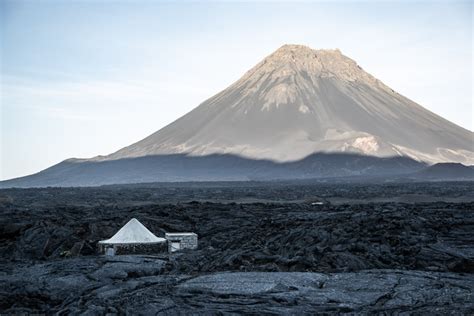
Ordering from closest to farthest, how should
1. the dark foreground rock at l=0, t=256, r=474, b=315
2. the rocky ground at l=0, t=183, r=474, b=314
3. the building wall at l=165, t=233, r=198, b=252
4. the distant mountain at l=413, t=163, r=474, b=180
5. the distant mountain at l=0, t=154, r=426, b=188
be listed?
1. the dark foreground rock at l=0, t=256, r=474, b=315
2. the rocky ground at l=0, t=183, r=474, b=314
3. the building wall at l=165, t=233, r=198, b=252
4. the distant mountain at l=413, t=163, r=474, b=180
5. the distant mountain at l=0, t=154, r=426, b=188

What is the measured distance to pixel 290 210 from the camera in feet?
164

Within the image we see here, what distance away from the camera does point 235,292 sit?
18094 millimetres

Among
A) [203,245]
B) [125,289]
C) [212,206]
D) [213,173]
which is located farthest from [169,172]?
[125,289]

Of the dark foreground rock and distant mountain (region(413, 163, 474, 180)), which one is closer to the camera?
the dark foreground rock

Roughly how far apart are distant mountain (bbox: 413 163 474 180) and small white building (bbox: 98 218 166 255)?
120653mm

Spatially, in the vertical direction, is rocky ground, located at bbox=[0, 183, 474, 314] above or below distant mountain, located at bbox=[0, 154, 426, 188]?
below

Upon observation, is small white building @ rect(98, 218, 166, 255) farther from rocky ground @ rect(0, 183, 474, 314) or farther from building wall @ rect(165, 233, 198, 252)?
Result: rocky ground @ rect(0, 183, 474, 314)

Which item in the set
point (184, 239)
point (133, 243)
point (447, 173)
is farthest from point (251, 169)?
point (133, 243)

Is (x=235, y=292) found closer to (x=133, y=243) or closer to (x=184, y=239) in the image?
(x=133, y=243)

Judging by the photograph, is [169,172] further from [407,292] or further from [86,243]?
[407,292]

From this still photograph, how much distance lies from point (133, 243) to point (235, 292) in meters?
11.1

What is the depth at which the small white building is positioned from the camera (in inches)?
1109

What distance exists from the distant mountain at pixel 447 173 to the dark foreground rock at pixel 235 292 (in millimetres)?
126972

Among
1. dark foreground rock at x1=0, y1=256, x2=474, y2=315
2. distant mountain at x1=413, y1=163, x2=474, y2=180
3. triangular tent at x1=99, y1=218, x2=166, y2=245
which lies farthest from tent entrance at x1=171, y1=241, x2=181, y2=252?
distant mountain at x1=413, y1=163, x2=474, y2=180
